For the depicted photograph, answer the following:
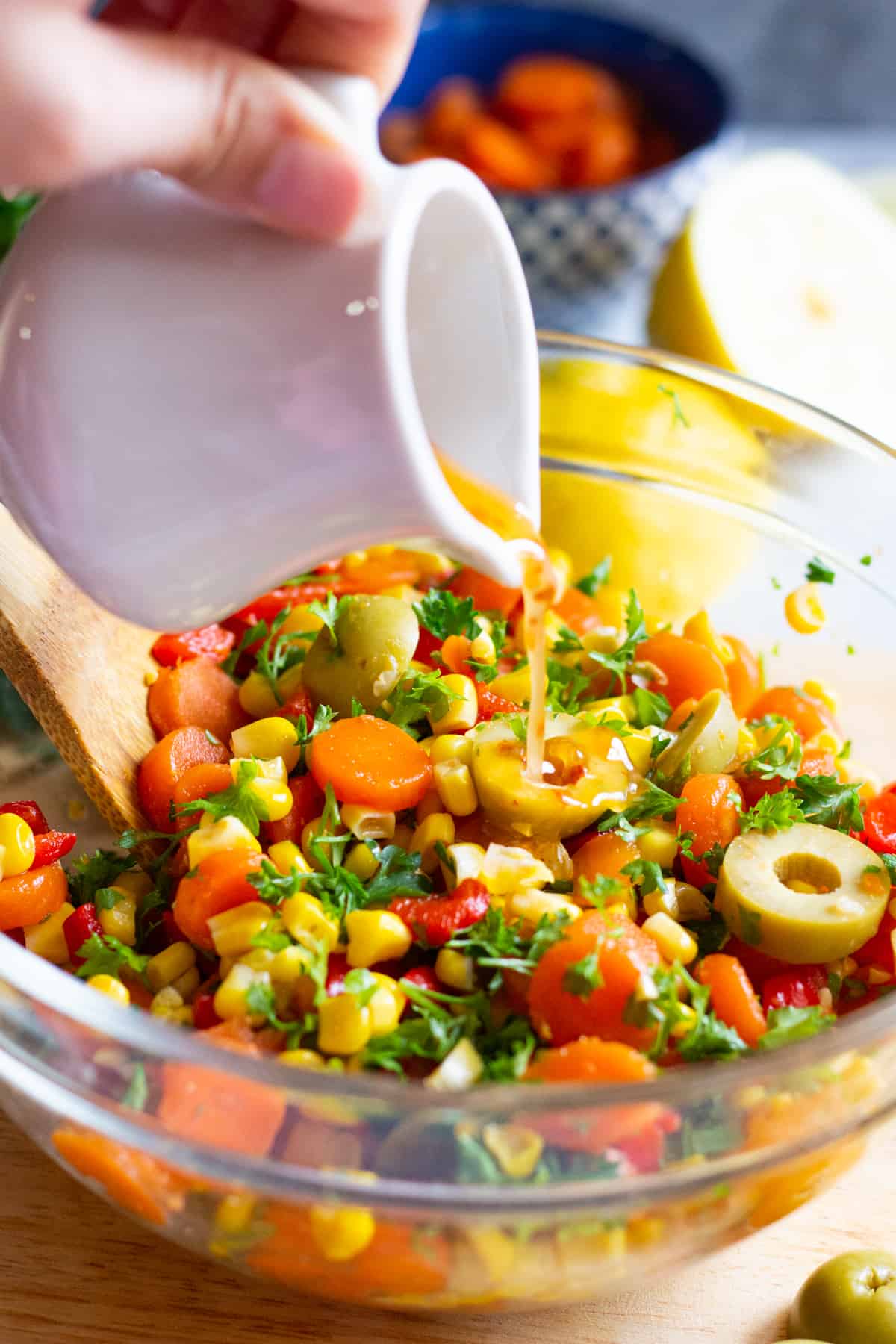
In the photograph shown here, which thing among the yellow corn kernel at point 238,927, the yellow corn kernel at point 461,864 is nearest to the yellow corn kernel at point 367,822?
the yellow corn kernel at point 461,864

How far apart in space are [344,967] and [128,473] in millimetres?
696

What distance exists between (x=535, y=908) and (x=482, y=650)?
56 cm

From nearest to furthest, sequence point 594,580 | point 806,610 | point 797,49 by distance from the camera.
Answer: point 806,610
point 594,580
point 797,49

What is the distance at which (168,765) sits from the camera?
2160 mm

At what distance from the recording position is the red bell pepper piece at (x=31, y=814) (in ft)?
6.98

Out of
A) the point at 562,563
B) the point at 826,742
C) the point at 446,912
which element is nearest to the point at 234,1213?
the point at 446,912

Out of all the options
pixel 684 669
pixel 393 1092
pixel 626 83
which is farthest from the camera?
pixel 626 83

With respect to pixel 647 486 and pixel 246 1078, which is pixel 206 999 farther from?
pixel 647 486

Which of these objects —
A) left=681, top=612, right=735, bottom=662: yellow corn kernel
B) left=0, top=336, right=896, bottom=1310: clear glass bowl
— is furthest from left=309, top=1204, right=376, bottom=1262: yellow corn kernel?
left=681, top=612, right=735, bottom=662: yellow corn kernel

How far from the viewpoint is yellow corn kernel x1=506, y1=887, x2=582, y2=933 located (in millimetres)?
1878

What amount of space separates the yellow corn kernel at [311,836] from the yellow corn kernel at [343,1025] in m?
0.29

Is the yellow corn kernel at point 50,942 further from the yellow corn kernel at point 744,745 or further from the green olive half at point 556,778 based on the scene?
the yellow corn kernel at point 744,745

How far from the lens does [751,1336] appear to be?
1856mm

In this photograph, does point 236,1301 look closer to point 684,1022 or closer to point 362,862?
point 362,862
